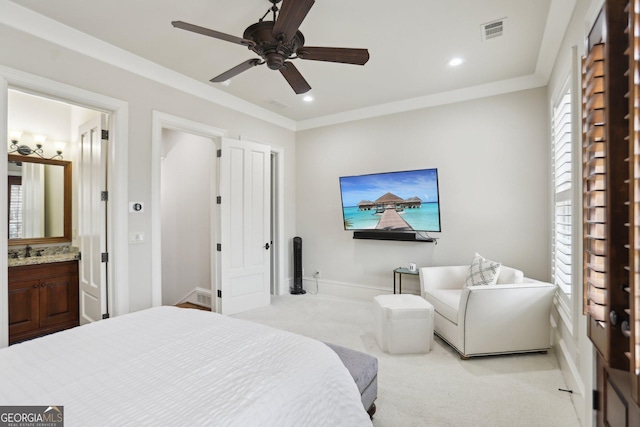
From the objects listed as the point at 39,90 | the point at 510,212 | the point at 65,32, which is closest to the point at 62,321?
the point at 39,90

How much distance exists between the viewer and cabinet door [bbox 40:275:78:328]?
336 cm

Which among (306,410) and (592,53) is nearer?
(592,53)

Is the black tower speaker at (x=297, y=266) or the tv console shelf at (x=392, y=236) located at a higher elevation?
the tv console shelf at (x=392, y=236)

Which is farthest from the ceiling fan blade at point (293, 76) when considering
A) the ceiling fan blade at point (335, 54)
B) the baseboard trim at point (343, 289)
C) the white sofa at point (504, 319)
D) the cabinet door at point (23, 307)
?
the cabinet door at point (23, 307)

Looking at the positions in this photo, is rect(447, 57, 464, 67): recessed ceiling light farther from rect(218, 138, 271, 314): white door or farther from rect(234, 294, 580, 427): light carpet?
rect(234, 294, 580, 427): light carpet

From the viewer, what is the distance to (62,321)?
11.5 feet

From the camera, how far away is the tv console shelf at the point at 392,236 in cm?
402

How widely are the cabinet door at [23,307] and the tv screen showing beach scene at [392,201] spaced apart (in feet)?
12.6

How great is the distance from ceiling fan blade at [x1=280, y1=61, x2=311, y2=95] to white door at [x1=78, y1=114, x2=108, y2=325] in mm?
1973

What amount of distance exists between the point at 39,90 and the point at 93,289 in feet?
6.33

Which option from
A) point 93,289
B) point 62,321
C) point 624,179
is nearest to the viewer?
point 624,179

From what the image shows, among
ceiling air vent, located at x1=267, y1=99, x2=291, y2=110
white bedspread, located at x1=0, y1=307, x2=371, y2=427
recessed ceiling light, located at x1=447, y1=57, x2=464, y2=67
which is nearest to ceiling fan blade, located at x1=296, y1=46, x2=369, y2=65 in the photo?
recessed ceiling light, located at x1=447, y1=57, x2=464, y2=67

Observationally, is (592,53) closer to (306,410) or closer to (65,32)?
(306,410)

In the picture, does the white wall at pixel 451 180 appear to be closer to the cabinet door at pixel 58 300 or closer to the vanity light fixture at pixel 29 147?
the cabinet door at pixel 58 300
